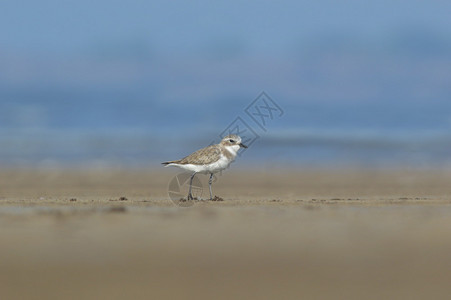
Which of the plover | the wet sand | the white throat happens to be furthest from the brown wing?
the wet sand

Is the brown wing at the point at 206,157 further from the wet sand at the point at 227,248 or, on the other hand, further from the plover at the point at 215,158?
the wet sand at the point at 227,248

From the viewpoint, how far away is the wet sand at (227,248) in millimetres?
10188

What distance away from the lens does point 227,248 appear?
11.7 meters

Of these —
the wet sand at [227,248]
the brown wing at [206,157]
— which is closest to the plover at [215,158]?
the brown wing at [206,157]

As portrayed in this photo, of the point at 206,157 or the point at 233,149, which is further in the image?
the point at 233,149

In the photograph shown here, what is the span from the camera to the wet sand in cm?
1019

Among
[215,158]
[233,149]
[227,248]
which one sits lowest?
[227,248]

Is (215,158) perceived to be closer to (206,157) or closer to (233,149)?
(206,157)

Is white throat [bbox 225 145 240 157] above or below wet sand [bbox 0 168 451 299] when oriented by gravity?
above

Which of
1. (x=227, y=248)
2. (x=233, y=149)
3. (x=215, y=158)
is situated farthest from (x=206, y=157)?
(x=227, y=248)

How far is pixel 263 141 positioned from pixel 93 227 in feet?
94.2

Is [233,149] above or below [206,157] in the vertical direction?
above

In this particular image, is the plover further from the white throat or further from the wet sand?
the wet sand

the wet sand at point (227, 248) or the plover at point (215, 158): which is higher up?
the plover at point (215, 158)
